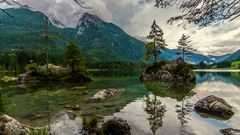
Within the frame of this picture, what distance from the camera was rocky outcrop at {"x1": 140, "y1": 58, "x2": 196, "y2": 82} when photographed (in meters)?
60.8

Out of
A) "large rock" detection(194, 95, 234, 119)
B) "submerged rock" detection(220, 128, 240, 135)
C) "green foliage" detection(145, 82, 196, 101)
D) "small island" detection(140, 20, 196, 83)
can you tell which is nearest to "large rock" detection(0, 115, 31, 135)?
"submerged rock" detection(220, 128, 240, 135)

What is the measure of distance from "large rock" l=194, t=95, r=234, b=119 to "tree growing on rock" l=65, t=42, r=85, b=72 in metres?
43.5

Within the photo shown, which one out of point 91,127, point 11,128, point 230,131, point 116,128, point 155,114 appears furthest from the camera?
point 155,114

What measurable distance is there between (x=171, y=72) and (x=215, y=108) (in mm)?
40769

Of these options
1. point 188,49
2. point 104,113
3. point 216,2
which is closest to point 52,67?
Result: point 188,49

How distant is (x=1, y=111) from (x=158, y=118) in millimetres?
10517

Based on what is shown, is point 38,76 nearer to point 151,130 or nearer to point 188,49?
point 188,49

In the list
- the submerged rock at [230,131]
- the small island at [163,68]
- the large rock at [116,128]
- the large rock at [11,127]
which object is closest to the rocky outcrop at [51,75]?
the small island at [163,68]

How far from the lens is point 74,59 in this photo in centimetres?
6262

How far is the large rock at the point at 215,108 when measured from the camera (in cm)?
2097

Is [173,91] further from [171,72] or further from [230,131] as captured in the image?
[171,72]

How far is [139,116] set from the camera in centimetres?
2005

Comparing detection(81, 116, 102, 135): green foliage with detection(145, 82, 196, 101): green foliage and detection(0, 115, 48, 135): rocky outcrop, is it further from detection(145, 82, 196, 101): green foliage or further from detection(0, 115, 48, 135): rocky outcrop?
detection(145, 82, 196, 101): green foliage

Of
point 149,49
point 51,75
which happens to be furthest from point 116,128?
point 149,49
